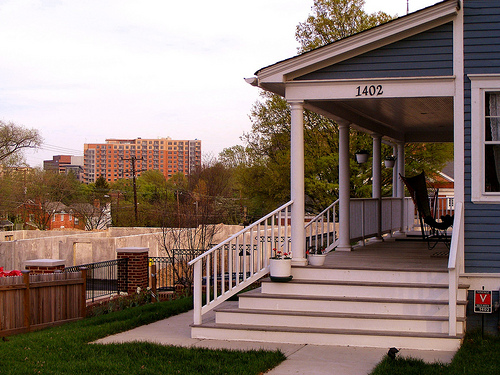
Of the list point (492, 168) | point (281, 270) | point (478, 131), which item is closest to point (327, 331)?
point (281, 270)

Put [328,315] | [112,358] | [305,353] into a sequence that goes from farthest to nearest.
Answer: [328,315] < [305,353] < [112,358]

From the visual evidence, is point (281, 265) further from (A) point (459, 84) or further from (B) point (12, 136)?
(B) point (12, 136)

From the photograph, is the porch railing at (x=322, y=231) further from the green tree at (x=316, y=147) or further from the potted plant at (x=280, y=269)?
the green tree at (x=316, y=147)

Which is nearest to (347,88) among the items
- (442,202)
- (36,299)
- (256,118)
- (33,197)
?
(36,299)

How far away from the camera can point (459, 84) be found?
7.68 m

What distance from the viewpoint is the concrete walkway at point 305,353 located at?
19.2 feet

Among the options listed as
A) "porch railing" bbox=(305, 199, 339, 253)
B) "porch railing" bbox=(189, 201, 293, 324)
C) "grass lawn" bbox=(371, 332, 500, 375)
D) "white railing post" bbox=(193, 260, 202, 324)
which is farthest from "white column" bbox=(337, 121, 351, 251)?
"grass lawn" bbox=(371, 332, 500, 375)

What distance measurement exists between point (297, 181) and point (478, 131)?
243 centimetres

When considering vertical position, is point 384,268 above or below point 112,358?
above

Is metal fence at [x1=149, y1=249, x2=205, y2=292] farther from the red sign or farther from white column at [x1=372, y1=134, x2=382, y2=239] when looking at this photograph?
the red sign

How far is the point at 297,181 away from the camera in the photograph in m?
8.04

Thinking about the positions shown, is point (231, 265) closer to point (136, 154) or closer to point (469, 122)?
point (469, 122)

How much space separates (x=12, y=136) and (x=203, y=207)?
35.6m

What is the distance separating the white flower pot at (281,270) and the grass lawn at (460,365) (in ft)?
6.66
